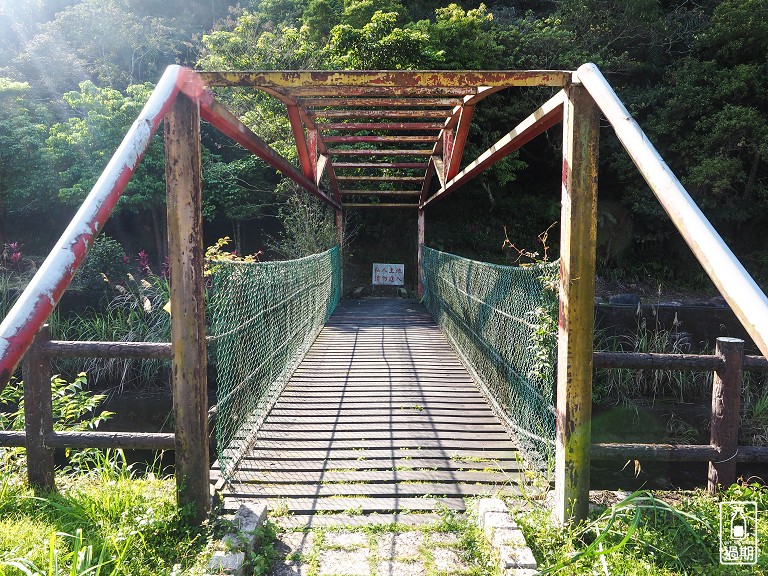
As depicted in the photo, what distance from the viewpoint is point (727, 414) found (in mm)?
2148

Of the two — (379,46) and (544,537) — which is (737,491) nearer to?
(544,537)

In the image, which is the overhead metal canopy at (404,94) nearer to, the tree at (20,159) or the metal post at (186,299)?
the metal post at (186,299)

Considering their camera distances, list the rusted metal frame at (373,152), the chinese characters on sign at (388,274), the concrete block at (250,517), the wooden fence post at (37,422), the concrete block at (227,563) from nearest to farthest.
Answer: the concrete block at (227,563) < the concrete block at (250,517) < the wooden fence post at (37,422) < the rusted metal frame at (373,152) < the chinese characters on sign at (388,274)

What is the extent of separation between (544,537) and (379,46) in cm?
853

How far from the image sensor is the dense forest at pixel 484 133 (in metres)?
10.1

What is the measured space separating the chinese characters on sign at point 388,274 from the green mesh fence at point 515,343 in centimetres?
Answer: 635

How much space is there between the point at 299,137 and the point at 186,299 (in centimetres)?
220

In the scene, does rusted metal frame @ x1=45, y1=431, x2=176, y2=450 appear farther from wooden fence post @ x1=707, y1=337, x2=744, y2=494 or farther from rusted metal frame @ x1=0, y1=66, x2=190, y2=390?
wooden fence post @ x1=707, y1=337, x2=744, y2=494

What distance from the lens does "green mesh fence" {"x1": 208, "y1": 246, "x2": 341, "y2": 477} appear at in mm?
2395

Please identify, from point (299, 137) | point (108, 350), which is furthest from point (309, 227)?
point (108, 350)

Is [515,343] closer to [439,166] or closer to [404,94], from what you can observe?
[404,94]

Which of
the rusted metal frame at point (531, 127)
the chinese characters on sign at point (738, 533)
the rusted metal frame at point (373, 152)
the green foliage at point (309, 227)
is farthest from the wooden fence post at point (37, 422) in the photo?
the green foliage at point (309, 227)

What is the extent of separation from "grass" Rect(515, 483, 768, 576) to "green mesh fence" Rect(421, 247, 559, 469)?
46 centimetres

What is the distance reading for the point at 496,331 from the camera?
11.3ft
